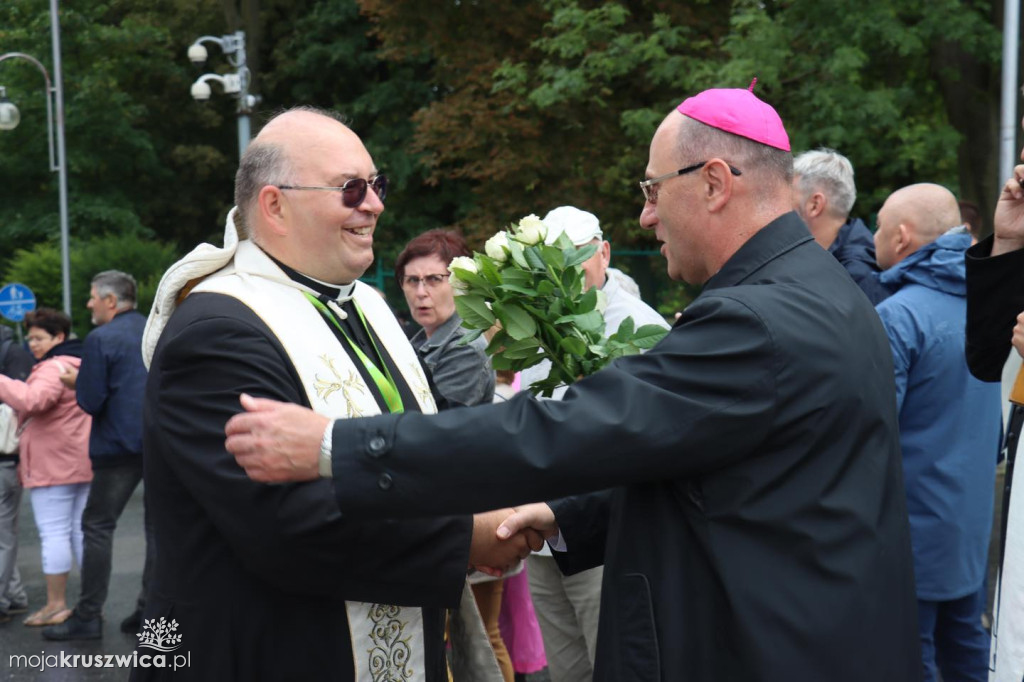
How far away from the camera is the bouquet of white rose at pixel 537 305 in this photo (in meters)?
2.95

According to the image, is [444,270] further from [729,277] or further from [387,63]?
[387,63]

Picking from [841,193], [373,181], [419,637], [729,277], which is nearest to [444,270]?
[841,193]

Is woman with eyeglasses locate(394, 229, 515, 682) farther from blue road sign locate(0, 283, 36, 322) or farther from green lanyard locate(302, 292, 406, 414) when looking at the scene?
blue road sign locate(0, 283, 36, 322)

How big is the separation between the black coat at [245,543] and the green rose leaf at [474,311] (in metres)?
0.57

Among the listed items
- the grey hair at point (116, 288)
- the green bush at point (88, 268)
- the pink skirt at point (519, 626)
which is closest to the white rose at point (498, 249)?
the pink skirt at point (519, 626)

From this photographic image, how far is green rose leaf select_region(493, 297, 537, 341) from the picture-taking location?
2947 millimetres

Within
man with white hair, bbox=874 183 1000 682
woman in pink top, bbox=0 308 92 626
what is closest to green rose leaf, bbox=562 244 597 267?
man with white hair, bbox=874 183 1000 682

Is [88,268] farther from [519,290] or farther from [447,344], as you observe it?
[519,290]

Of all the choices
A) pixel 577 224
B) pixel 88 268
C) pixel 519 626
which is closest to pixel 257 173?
pixel 577 224

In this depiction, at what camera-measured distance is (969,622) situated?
189 inches

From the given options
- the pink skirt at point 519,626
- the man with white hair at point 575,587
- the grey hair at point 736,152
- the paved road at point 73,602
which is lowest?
the paved road at point 73,602

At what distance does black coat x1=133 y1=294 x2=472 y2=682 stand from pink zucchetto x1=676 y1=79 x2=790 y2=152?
43.2 inches

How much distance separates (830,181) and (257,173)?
3357 millimetres

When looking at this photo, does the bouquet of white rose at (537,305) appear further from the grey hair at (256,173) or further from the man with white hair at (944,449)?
the man with white hair at (944,449)
